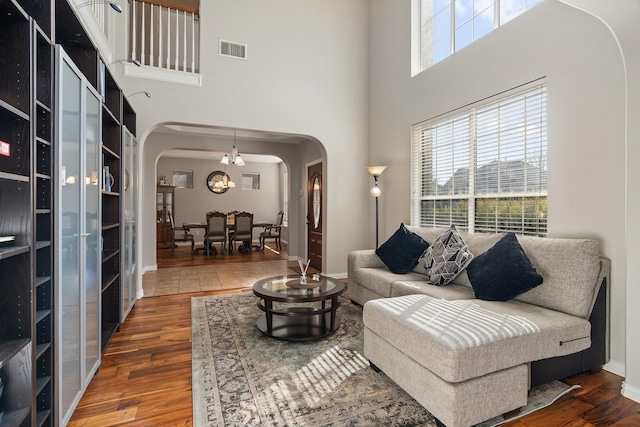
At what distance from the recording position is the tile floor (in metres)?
4.64

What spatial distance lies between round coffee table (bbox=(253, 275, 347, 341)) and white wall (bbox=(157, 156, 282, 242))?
7476 millimetres

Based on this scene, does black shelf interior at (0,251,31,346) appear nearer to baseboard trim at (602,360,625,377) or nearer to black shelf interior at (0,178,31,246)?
black shelf interior at (0,178,31,246)

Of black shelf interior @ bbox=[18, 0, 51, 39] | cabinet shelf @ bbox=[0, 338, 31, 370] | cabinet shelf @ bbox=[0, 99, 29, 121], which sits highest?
black shelf interior @ bbox=[18, 0, 51, 39]

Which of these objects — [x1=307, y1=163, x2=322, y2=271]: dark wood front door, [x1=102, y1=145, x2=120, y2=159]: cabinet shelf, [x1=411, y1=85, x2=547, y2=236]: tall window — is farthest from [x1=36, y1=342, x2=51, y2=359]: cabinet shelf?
[x1=307, y1=163, x2=322, y2=271]: dark wood front door

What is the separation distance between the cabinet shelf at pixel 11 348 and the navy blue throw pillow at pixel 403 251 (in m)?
2.97

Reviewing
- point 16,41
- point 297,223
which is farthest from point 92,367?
point 297,223

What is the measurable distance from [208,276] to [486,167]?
439cm

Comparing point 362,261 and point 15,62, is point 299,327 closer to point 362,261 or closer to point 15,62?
point 362,261

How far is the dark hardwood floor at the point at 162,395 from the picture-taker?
5.84 ft

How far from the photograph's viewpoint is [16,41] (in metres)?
1.30

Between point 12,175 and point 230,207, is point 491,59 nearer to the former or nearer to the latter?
point 12,175

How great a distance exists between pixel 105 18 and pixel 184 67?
3.08ft

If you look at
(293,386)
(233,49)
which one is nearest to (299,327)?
(293,386)

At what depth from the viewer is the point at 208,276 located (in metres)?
5.42
